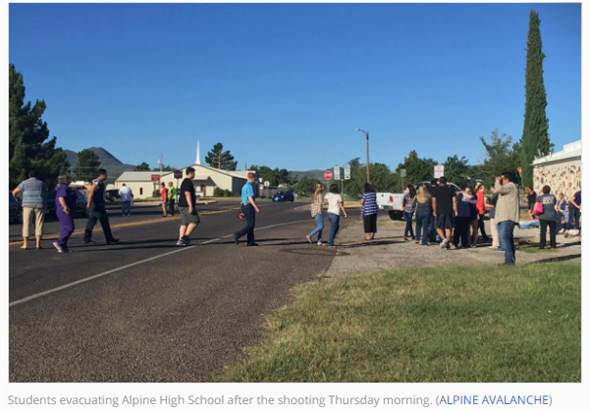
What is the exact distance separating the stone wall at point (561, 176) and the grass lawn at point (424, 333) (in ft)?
52.5

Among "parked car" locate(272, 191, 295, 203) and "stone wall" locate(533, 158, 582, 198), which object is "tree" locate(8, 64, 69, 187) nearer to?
"parked car" locate(272, 191, 295, 203)

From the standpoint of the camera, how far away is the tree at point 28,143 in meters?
46.1

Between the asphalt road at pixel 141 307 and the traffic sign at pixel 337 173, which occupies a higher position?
the traffic sign at pixel 337 173

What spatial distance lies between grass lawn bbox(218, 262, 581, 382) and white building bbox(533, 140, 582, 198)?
16.0 m

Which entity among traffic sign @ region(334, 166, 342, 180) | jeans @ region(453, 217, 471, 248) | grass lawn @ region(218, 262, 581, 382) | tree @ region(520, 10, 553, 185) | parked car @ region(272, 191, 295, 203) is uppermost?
tree @ region(520, 10, 553, 185)

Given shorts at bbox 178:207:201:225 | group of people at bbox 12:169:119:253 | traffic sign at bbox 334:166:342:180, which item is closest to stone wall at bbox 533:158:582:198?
shorts at bbox 178:207:201:225

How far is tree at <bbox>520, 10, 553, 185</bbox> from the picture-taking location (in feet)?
117

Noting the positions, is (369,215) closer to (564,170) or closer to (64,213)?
(64,213)

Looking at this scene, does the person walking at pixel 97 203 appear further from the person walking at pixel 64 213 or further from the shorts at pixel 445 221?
the shorts at pixel 445 221

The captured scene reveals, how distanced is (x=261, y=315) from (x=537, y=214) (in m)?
10.0

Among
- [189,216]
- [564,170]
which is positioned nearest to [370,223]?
[189,216]

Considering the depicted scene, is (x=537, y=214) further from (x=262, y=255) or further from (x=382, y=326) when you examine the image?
(x=382, y=326)

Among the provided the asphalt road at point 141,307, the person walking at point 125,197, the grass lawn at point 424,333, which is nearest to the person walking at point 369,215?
the asphalt road at point 141,307
